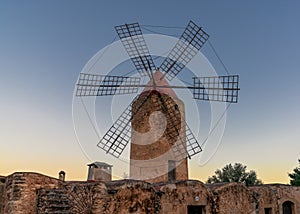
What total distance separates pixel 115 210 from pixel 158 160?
5125mm

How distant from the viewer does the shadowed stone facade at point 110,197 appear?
6355mm

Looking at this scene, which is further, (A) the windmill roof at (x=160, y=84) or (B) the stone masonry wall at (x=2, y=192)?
(A) the windmill roof at (x=160, y=84)

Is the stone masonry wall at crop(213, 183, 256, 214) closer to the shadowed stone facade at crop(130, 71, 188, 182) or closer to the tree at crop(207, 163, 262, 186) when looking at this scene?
the shadowed stone facade at crop(130, 71, 188, 182)

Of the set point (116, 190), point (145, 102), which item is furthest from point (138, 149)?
point (116, 190)

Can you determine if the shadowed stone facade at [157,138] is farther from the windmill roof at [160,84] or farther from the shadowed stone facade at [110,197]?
the shadowed stone facade at [110,197]

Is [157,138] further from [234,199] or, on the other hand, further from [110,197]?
[110,197]

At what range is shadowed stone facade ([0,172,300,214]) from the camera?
20.9ft

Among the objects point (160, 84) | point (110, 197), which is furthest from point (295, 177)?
point (110, 197)

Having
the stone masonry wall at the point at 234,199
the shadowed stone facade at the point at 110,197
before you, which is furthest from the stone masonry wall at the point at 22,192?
the stone masonry wall at the point at 234,199

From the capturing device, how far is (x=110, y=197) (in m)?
6.61

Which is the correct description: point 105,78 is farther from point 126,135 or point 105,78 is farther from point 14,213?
point 14,213

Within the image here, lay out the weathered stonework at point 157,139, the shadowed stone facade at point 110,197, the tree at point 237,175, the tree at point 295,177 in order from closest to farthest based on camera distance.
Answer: the shadowed stone facade at point 110,197 → the weathered stonework at point 157,139 → the tree at point 295,177 → the tree at point 237,175

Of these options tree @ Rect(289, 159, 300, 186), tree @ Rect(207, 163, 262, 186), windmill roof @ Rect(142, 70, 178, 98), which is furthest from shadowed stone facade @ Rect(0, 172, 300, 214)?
tree @ Rect(207, 163, 262, 186)

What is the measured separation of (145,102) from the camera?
12.4 metres
